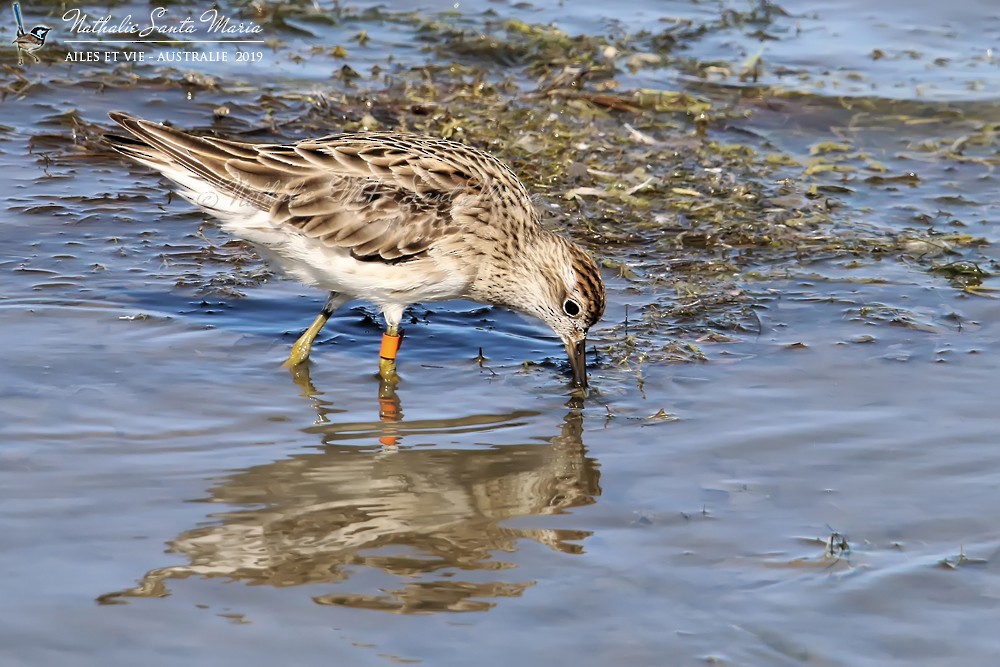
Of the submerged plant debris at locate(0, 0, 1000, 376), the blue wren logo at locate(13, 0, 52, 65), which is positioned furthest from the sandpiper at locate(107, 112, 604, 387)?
the blue wren logo at locate(13, 0, 52, 65)

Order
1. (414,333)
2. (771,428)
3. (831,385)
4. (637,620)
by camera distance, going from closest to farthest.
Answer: (637,620) → (771,428) → (831,385) → (414,333)

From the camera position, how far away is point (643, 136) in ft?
45.1

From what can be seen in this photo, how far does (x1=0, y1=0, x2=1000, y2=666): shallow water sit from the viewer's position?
5.85m

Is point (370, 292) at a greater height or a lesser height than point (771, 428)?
greater

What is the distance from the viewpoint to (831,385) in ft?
29.0

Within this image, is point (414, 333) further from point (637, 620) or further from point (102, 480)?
point (637, 620)

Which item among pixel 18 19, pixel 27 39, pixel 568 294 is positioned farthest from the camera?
pixel 18 19

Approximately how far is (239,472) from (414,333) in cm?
280

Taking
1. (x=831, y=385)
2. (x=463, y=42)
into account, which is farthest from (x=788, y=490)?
(x=463, y=42)

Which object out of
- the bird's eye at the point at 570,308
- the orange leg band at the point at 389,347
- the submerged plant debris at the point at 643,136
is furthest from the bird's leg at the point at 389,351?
the submerged plant debris at the point at 643,136

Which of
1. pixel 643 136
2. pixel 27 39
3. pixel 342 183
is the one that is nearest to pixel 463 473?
pixel 342 183

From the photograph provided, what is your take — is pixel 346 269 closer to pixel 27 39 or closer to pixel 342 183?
pixel 342 183

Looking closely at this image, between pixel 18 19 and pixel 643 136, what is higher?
pixel 18 19

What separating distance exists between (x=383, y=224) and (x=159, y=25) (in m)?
Answer: 8.75
